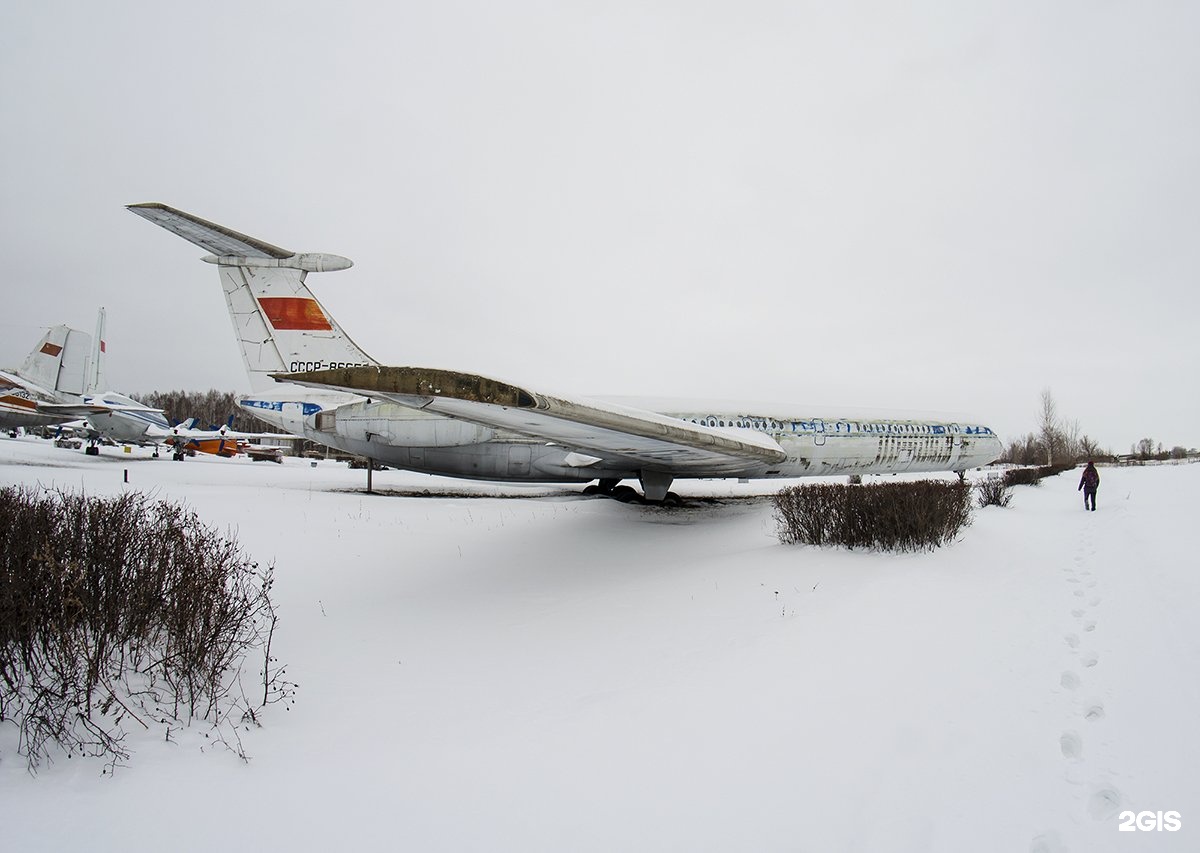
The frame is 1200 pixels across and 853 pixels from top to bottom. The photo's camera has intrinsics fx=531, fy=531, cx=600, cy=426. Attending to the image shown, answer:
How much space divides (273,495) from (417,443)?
3.19m

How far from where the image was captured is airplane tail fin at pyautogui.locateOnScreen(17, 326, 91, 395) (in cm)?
2498

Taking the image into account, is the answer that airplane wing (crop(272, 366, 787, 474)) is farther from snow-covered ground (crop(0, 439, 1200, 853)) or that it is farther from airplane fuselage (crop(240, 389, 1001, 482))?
airplane fuselage (crop(240, 389, 1001, 482))

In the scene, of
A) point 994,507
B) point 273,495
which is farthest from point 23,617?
point 994,507

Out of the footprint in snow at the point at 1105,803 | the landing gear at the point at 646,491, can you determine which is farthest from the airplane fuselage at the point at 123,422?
the footprint in snow at the point at 1105,803

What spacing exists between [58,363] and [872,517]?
34.7m

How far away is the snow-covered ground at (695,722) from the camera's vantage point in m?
2.11

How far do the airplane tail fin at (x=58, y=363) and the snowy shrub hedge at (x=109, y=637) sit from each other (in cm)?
3042

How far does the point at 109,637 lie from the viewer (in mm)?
3117

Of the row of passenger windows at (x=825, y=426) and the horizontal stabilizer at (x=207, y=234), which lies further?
the row of passenger windows at (x=825, y=426)

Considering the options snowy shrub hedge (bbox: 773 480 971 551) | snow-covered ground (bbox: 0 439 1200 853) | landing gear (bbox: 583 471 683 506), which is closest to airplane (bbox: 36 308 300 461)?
landing gear (bbox: 583 471 683 506)

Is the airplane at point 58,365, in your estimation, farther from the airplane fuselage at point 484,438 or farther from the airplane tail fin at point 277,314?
the airplane fuselage at point 484,438

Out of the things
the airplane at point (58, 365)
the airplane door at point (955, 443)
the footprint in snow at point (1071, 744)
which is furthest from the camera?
the airplane at point (58, 365)

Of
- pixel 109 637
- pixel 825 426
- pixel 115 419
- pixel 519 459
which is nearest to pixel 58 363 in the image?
pixel 115 419

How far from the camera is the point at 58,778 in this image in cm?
224
